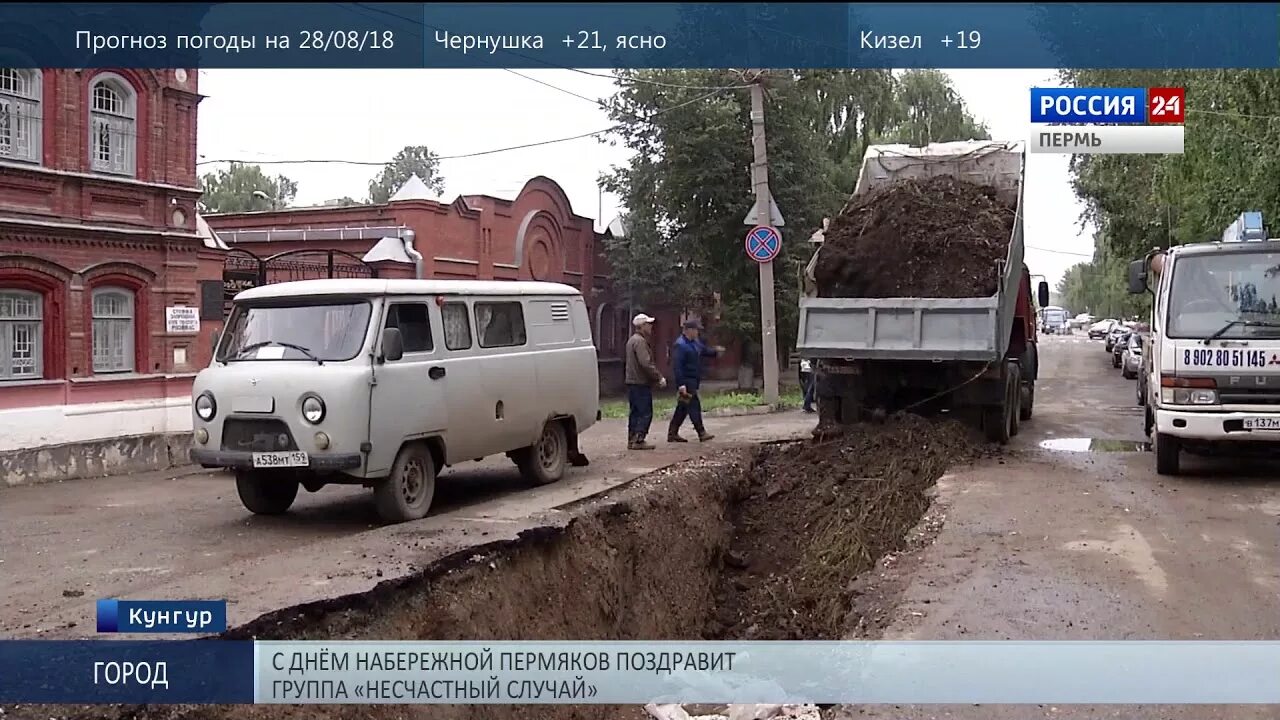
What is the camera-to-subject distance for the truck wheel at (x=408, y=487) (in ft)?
26.0

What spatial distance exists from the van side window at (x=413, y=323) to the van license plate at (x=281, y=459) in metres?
1.24

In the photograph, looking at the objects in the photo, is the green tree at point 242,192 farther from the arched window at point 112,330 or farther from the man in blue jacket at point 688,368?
the man in blue jacket at point 688,368

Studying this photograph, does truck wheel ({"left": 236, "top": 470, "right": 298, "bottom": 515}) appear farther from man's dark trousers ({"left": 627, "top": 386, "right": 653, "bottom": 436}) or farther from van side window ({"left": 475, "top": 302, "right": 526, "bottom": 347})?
man's dark trousers ({"left": 627, "top": 386, "right": 653, "bottom": 436})

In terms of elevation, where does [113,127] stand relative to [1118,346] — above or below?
above

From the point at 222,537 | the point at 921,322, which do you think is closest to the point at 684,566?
the point at 921,322

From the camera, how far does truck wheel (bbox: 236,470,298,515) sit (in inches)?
329

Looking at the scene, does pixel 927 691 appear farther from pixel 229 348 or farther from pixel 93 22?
pixel 93 22

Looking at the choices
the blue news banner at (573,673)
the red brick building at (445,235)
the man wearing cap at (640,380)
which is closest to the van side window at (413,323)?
the man wearing cap at (640,380)

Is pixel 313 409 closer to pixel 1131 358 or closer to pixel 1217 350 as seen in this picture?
pixel 1217 350

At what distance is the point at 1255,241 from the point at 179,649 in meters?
9.73

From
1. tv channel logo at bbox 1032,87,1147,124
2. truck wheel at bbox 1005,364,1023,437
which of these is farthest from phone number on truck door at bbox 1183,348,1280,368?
tv channel logo at bbox 1032,87,1147,124

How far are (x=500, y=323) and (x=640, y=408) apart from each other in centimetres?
337

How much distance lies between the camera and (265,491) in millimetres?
8508

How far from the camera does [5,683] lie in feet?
14.2
